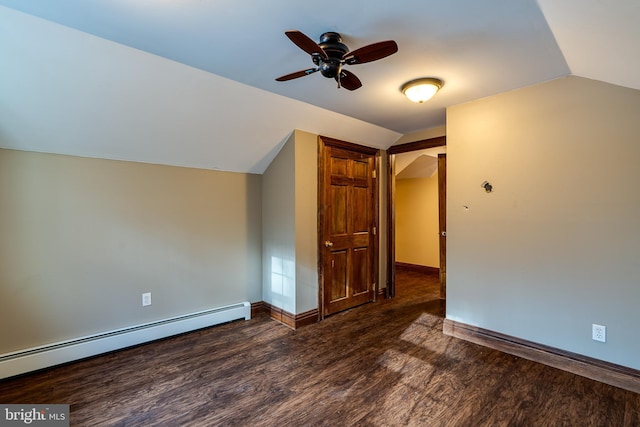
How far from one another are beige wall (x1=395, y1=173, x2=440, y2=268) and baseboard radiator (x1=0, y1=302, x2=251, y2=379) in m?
4.01

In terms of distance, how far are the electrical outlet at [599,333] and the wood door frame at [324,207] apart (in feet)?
7.61

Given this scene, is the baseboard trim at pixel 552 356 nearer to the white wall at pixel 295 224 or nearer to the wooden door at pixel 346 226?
the wooden door at pixel 346 226

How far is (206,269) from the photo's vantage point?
330 cm

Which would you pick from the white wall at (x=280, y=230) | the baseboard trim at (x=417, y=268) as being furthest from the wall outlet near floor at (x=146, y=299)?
the baseboard trim at (x=417, y=268)

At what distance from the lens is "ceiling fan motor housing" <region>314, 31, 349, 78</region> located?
177 centimetres

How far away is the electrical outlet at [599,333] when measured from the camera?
86.9 inches

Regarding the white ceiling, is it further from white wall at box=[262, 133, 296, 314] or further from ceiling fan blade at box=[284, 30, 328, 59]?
white wall at box=[262, 133, 296, 314]

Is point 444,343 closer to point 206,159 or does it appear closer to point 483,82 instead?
point 483,82

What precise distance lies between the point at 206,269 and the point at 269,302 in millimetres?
891

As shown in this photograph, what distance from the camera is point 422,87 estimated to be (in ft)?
7.96

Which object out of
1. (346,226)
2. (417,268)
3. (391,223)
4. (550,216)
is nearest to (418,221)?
(417,268)

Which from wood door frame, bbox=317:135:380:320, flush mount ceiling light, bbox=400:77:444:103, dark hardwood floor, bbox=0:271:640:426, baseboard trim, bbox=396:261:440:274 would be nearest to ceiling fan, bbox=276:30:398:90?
flush mount ceiling light, bbox=400:77:444:103

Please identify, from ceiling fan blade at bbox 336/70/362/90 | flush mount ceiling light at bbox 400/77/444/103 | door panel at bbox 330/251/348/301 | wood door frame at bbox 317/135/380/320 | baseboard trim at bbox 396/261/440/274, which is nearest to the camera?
ceiling fan blade at bbox 336/70/362/90

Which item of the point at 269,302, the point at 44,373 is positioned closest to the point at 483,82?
the point at 269,302
